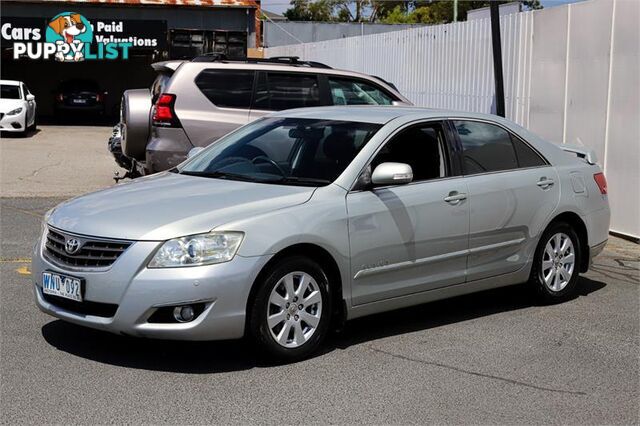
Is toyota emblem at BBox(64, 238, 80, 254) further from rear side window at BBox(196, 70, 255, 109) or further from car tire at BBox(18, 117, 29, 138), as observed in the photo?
car tire at BBox(18, 117, 29, 138)

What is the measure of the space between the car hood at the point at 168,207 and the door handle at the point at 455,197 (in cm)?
115

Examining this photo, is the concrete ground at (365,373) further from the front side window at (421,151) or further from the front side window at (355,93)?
the front side window at (355,93)

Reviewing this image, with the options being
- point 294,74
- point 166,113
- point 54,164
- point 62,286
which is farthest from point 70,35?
point 62,286

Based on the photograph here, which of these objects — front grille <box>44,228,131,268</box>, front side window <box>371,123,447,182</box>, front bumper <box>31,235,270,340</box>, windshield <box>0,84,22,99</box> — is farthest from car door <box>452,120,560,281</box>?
windshield <box>0,84,22,99</box>

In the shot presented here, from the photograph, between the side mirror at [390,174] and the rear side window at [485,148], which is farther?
the rear side window at [485,148]

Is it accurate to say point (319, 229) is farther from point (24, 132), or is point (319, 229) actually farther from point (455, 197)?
point (24, 132)

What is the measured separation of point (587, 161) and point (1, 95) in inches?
851

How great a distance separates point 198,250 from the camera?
5.46 m

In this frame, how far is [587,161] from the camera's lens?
26.8 feet

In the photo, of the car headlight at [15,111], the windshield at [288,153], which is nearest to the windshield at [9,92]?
the car headlight at [15,111]

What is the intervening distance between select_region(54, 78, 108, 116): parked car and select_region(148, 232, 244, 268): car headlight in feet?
103

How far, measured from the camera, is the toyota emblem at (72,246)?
18.5ft

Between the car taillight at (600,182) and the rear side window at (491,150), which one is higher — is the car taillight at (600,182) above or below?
below

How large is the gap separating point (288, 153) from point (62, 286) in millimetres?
1904
